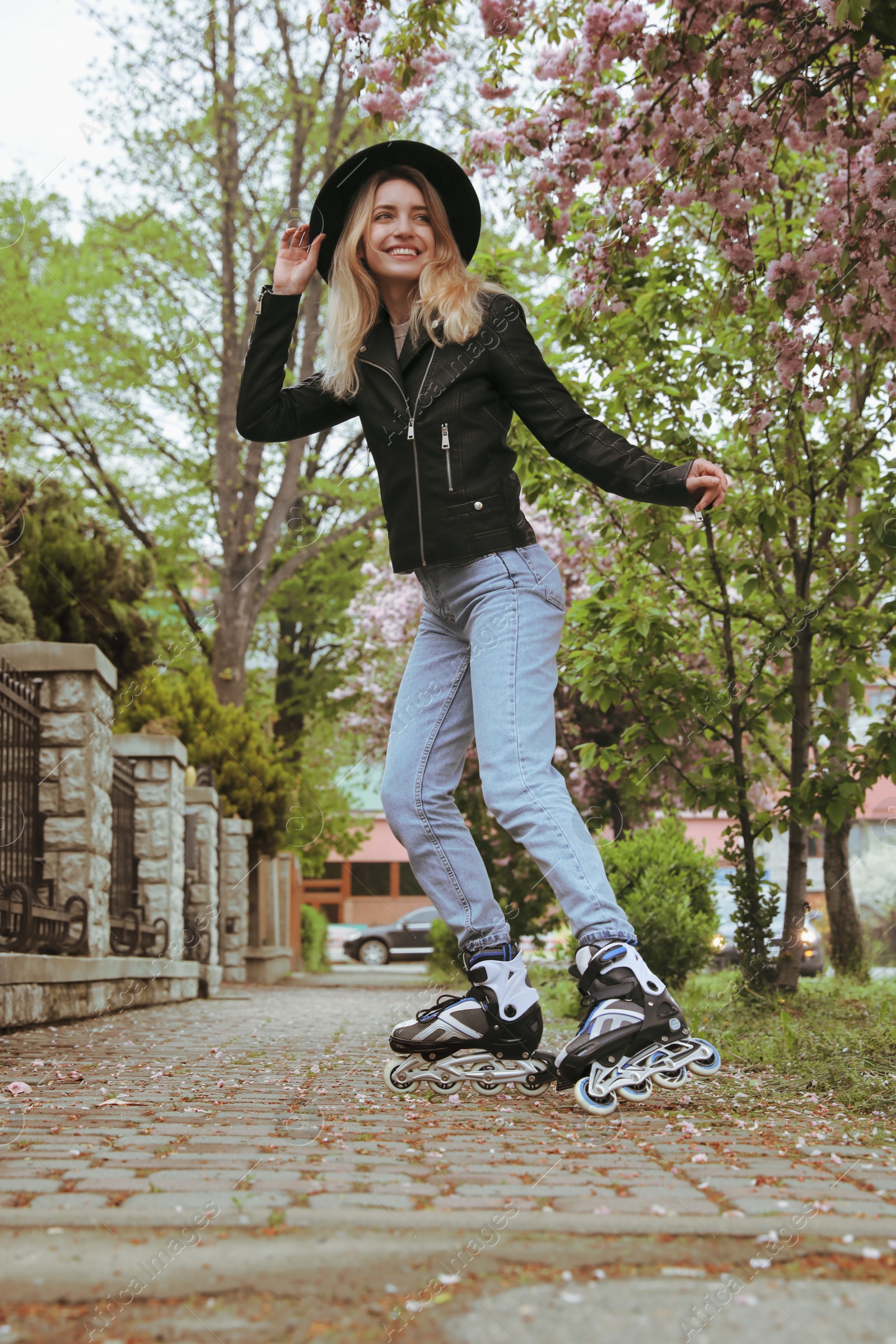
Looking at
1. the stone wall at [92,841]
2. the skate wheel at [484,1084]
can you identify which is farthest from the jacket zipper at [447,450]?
the stone wall at [92,841]

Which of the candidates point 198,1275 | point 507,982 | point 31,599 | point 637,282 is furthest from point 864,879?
point 198,1275

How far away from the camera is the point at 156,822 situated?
350 inches

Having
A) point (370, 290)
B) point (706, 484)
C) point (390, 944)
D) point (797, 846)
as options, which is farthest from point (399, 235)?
point (390, 944)

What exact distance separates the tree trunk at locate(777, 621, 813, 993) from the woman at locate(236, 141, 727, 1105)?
3204 mm

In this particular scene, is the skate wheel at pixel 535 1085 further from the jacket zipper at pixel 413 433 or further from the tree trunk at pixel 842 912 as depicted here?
the tree trunk at pixel 842 912

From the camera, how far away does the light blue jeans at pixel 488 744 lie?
2887 millimetres

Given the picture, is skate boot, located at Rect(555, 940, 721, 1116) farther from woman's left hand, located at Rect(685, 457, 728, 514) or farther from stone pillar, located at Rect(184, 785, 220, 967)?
stone pillar, located at Rect(184, 785, 220, 967)

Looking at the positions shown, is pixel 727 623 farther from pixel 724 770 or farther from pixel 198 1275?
pixel 198 1275

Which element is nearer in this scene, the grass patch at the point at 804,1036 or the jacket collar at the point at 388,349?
the jacket collar at the point at 388,349

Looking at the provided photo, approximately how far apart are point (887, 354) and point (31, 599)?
26.9 ft

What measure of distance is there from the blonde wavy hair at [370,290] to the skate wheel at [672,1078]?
75.8 inches

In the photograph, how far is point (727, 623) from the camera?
20.2 ft

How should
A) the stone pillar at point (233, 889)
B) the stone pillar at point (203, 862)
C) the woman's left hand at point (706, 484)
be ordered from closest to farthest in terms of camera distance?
the woman's left hand at point (706, 484) → the stone pillar at point (203, 862) → the stone pillar at point (233, 889)

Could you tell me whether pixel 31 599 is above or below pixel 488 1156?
→ above
